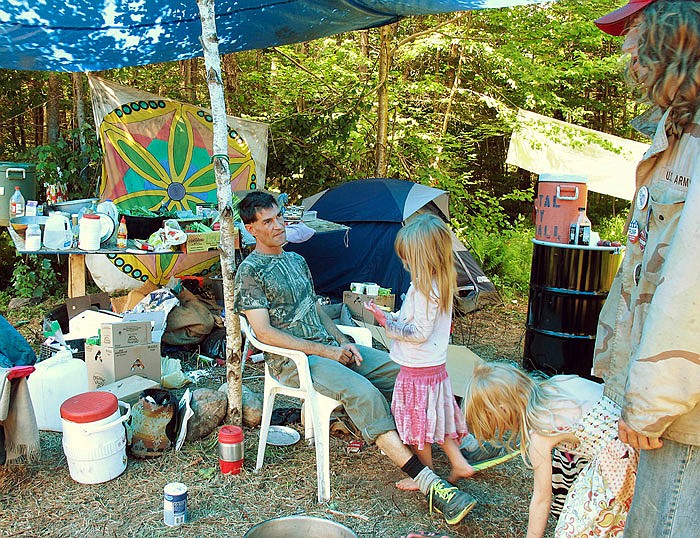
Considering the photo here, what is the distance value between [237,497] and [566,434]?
1526 millimetres

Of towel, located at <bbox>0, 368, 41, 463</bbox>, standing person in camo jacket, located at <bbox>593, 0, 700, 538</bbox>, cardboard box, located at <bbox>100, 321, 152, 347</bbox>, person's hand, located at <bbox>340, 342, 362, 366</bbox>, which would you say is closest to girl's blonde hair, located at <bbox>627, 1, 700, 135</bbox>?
standing person in camo jacket, located at <bbox>593, 0, 700, 538</bbox>

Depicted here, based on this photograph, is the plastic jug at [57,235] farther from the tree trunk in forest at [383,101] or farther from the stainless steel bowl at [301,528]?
the tree trunk in forest at [383,101]

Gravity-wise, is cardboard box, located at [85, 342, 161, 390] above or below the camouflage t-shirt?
below

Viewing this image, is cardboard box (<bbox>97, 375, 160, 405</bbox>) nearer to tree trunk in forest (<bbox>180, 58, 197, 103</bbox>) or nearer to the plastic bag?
the plastic bag

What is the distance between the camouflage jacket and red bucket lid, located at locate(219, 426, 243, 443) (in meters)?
1.93

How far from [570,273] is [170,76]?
6.65 metres

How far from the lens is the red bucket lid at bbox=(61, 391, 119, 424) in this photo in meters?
2.75

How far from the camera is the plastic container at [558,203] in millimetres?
4082

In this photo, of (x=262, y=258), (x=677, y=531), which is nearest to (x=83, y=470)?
(x=262, y=258)

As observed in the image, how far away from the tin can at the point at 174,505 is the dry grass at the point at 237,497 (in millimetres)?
34

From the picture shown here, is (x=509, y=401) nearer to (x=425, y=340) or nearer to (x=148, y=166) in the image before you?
(x=425, y=340)

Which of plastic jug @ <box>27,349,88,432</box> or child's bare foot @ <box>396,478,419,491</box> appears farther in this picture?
plastic jug @ <box>27,349,88,432</box>

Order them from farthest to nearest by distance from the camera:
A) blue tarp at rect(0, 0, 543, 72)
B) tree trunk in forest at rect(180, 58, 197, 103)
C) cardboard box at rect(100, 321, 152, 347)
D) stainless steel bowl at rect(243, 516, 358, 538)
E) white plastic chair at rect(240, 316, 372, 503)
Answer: tree trunk in forest at rect(180, 58, 197, 103) < blue tarp at rect(0, 0, 543, 72) < cardboard box at rect(100, 321, 152, 347) < white plastic chair at rect(240, 316, 372, 503) < stainless steel bowl at rect(243, 516, 358, 538)

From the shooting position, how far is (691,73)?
1.32 meters
